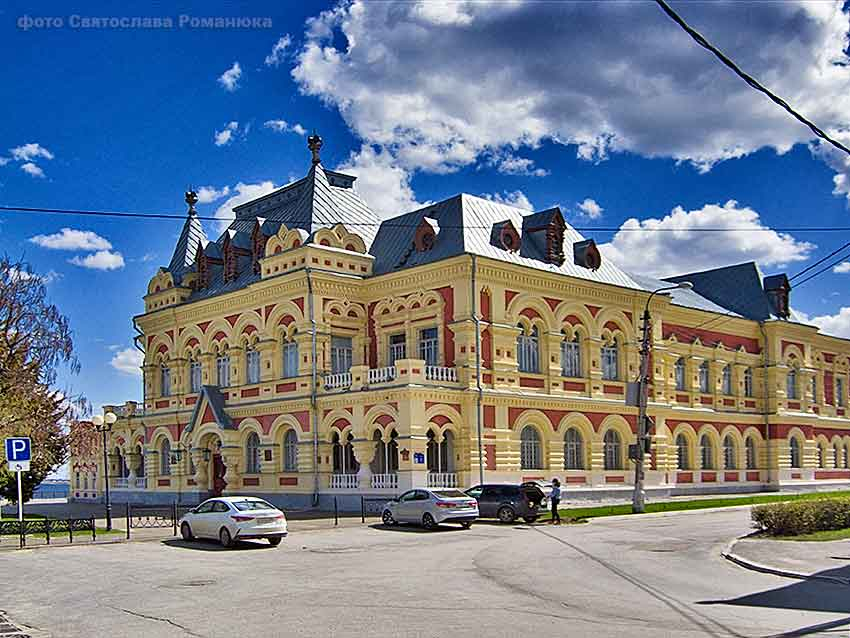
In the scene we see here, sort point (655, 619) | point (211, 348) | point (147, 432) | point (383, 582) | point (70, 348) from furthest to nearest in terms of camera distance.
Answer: point (147, 432) < point (211, 348) < point (70, 348) < point (383, 582) < point (655, 619)

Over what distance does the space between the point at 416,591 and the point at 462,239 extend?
88.7 ft

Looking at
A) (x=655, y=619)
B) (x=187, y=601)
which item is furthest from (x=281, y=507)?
(x=655, y=619)

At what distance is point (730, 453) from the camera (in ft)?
183

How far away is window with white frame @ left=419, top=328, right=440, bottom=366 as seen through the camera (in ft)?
140

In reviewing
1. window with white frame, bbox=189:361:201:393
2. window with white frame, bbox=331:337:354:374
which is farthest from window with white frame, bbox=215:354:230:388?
window with white frame, bbox=331:337:354:374

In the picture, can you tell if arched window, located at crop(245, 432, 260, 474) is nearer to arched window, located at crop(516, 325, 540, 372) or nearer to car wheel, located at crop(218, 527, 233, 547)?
arched window, located at crop(516, 325, 540, 372)

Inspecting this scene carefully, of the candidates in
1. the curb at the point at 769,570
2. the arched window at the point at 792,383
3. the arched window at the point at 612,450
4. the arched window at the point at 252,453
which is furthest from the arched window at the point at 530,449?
the arched window at the point at 792,383

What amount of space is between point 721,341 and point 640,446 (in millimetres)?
20995

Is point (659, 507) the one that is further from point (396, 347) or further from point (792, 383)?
point (792, 383)

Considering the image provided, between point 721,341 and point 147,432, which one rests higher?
point 721,341

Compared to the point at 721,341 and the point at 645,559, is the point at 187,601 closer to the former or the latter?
the point at 645,559

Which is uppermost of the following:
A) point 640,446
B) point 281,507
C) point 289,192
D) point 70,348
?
point 289,192

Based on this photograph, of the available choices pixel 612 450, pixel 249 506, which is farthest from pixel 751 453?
pixel 249 506

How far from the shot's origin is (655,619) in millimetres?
13445
